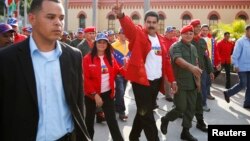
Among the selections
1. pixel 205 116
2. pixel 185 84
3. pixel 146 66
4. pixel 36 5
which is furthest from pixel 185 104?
pixel 36 5

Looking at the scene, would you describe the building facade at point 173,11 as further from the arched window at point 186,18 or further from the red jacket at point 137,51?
the red jacket at point 137,51

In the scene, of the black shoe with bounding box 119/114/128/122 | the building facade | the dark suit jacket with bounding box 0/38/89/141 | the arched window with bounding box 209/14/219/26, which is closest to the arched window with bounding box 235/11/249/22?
the building facade

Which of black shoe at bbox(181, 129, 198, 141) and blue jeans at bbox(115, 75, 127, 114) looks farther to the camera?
blue jeans at bbox(115, 75, 127, 114)

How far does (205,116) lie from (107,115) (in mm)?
3548

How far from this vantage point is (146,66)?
5.44 m

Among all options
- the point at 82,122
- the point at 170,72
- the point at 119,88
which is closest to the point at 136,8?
the point at 119,88

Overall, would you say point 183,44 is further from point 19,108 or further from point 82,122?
point 19,108

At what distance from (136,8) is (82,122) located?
3816 cm

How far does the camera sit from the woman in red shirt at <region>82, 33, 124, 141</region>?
5592 mm

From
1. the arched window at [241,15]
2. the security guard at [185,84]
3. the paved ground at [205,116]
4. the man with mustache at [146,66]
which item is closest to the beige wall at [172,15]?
the arched window at [241,15]

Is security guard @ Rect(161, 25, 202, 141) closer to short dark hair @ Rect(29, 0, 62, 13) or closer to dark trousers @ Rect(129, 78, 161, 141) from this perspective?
dark trousers @ Rect(129, 78, 161, 141)

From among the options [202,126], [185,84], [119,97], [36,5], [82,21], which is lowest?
[202,126]

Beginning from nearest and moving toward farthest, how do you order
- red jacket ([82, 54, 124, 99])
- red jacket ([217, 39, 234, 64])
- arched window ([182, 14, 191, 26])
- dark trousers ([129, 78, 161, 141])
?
dark trousers ([129, 78, 161, 141]), red jacket ([82, 54, 124, 99]), red jacket ([217, 39, 234, 64]), arched window ([182, 14, 191, 26])

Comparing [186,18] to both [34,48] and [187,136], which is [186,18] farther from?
[34,48]
